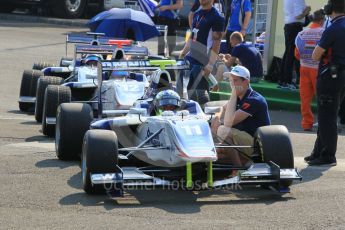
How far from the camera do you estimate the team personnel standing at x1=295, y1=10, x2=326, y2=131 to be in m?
12.9

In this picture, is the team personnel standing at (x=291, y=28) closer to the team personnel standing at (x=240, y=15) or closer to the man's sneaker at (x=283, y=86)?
the man's sneaker at (x=283, y=86)

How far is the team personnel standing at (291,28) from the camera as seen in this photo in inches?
601

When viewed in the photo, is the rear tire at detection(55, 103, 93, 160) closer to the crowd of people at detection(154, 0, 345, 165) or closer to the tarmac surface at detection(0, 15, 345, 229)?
the tarmac surface at detection(0, 15, 345, 229)

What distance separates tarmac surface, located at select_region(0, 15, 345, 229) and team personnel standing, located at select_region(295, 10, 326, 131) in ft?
5.17

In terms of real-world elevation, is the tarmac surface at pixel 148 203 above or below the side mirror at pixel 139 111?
below

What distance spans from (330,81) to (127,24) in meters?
6.65

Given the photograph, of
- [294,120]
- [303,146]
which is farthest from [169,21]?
[303,146]

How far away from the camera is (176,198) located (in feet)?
27.9

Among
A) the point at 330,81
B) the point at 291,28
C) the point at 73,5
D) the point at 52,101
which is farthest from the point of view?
the point at 73,5

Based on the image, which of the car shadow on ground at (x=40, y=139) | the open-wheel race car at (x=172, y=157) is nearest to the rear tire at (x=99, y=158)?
the open-wheel race car at (x=172, y=157)

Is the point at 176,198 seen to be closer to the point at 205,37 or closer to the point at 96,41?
the point at 205,37

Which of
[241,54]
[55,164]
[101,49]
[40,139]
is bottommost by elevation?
[40,139]

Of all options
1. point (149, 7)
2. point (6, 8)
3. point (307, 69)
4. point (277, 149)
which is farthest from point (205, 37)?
point (6, 8)

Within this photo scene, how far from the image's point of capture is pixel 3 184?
8891 mm
